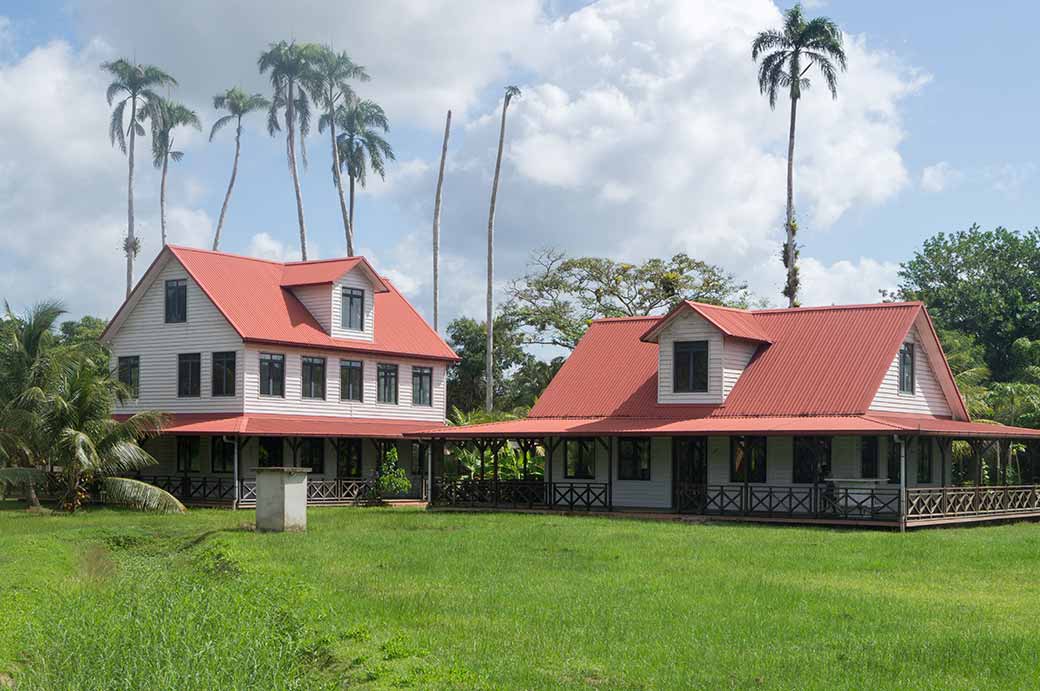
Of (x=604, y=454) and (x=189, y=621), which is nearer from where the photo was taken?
(x=189, y=621)

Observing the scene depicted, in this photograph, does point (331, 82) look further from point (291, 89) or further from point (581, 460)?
point (581, 460)

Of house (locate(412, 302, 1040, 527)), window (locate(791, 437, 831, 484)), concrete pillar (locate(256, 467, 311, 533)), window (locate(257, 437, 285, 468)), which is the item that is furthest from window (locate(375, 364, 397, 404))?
window (locate(791, 437, 831, 484))

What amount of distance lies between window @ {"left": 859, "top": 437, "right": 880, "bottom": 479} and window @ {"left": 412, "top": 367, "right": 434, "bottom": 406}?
1872 cm

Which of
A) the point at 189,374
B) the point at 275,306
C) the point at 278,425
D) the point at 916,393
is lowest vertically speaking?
the point at 278,425

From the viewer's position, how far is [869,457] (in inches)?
1340

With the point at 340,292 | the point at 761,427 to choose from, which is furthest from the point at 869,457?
the point at 340,292

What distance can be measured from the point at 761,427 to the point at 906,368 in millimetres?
6452

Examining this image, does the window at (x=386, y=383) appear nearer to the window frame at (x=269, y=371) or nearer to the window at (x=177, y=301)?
the window frame at (x=269, y=371)

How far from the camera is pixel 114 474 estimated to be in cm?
4094

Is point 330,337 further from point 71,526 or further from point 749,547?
point 749,547

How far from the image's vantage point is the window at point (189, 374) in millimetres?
42875

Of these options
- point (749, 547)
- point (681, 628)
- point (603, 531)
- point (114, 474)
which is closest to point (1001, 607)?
point (681, 628)

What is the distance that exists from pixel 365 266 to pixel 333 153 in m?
28.3

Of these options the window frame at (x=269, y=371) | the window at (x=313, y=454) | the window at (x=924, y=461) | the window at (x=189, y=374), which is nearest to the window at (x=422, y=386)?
the window at (x=313, y=454)
